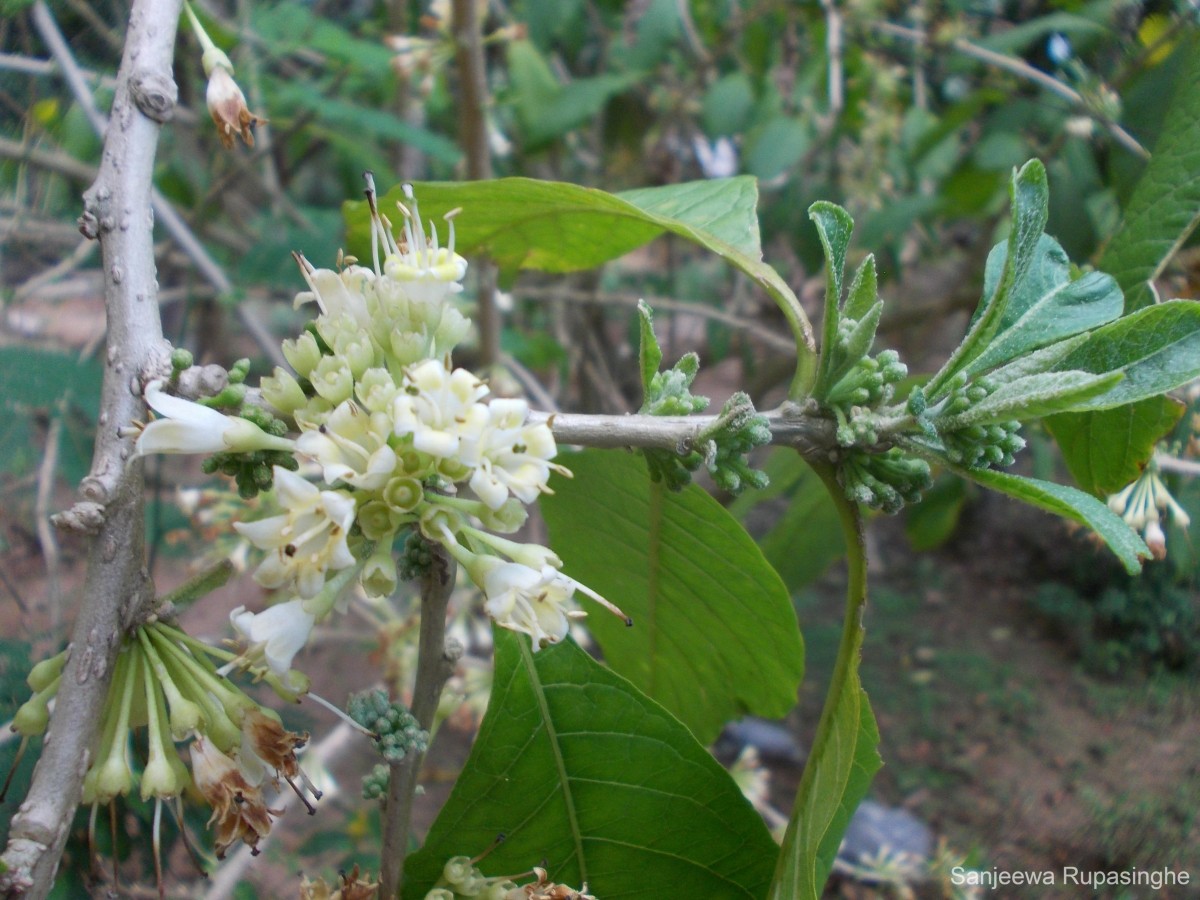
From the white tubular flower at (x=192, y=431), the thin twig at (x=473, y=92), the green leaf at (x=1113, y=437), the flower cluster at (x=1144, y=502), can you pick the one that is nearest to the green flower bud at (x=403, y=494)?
the white tubular flower at (x=192, y=431)

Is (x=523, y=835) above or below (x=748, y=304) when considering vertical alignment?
above

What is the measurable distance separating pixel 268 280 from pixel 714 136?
63.9 inches

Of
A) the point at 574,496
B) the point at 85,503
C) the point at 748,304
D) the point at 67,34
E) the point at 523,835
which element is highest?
the point at 67,34

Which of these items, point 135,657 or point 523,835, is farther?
point 523,835

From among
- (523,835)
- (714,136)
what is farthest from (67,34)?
(523,835)

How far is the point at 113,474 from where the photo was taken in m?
0.73

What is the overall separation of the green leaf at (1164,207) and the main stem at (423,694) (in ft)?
3.34

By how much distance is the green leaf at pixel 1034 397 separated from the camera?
28.1 inches

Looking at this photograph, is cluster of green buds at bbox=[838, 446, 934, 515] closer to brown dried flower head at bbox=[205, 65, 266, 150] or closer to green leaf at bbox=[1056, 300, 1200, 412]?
green leaf at bbox=[1056, 300, 1200, 412]

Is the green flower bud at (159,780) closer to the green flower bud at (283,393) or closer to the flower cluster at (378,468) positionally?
the flower cluster at (378,468)

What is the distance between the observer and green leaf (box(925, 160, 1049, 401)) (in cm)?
83

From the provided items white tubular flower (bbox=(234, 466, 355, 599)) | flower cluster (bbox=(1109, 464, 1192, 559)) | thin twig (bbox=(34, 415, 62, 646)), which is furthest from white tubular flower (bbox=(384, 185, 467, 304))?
thin twig (bbox=(34, 415, 62, 646))

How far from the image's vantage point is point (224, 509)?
6.79ft

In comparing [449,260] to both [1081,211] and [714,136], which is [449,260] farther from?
[714,136]
